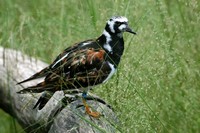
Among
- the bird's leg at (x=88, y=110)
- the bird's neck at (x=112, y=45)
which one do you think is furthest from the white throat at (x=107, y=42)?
the bird's leg at (x=88, y=110)

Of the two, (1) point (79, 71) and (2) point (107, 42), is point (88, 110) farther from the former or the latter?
(2) point (107, 42)

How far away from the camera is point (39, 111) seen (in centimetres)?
449

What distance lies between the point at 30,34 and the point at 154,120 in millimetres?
2339

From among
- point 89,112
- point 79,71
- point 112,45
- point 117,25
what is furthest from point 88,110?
point 117,25

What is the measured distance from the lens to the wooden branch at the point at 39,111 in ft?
13.2

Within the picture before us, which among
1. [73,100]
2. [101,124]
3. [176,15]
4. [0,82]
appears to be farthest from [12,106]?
[176,15]

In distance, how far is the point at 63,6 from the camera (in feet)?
21.5

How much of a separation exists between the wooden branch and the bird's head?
0.42 metres

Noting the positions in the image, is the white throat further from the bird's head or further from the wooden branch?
the wooden branch

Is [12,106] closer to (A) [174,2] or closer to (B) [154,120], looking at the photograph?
(B) [154,120]

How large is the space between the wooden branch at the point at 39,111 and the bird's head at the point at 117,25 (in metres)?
0.42

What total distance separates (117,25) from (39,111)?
26.9 inches

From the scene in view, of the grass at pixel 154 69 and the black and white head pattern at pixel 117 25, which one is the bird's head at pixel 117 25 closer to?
the black and white head pattern at pixel 117 25

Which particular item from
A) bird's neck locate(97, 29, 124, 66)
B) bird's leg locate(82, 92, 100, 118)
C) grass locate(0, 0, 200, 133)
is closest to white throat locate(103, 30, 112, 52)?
bird's neck locate(97, 29, 124, 66)
